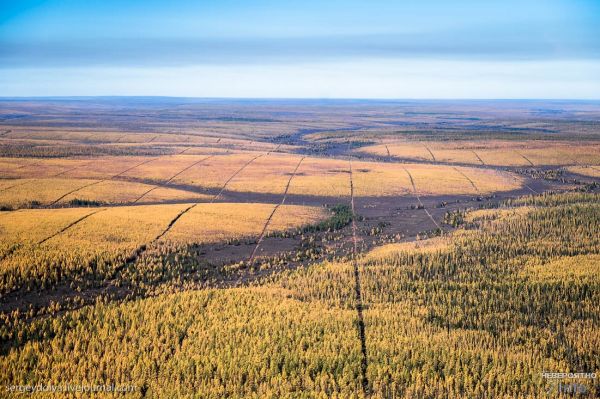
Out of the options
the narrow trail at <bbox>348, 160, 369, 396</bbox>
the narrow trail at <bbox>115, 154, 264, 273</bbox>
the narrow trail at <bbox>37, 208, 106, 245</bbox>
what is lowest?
the narrow trail at <bbox>348, 160, 369, 396</bbox>

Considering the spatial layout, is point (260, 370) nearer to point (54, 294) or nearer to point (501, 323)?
point (501, 323)

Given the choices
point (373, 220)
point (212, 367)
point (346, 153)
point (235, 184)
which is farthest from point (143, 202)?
point (346, 153)

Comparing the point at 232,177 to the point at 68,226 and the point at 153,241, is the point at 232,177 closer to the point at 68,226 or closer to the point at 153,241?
the point at 68,226

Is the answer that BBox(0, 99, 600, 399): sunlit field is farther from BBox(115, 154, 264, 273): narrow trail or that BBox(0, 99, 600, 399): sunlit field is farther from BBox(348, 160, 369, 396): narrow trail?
BBox(115, 154, 264, 273): narrow trail

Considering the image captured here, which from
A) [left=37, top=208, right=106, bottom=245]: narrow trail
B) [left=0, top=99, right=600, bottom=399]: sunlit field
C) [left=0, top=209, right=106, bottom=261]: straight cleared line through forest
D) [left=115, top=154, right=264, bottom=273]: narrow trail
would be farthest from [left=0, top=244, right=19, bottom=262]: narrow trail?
[left=115, top=154, right=264, bottom=273]: narrow trail

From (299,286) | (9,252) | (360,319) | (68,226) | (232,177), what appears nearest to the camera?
(360,319)

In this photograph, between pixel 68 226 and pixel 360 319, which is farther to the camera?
pixel 68 226

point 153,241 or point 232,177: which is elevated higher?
point 232,177

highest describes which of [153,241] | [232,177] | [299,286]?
[232,177]

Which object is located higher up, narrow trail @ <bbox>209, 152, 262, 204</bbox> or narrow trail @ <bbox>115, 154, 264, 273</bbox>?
narrow trail @ <bbox>209, 152, 262, 204</bbox>

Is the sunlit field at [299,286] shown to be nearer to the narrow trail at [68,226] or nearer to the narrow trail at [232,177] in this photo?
the narrow trail at [68,226]

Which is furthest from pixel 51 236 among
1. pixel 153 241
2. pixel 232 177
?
pixel 232 177
